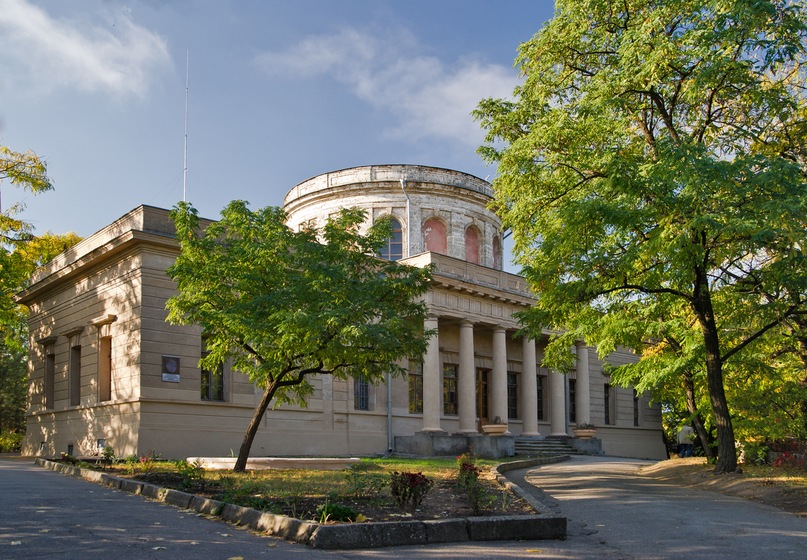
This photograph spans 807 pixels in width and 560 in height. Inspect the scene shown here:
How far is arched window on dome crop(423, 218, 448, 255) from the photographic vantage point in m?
37.2

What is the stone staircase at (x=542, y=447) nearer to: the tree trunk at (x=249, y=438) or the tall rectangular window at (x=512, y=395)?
the tall rectangular window at (x=512, y=395)

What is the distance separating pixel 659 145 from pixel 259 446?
16.4m

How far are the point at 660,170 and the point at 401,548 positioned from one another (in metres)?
9.66

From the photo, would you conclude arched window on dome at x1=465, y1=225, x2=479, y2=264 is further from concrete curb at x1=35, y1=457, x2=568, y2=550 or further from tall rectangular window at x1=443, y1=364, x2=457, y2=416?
concrete curb at x1=35, y1=457, x2=568, y2=550

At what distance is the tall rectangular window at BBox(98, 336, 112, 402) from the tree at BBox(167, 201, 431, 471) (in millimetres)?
9224

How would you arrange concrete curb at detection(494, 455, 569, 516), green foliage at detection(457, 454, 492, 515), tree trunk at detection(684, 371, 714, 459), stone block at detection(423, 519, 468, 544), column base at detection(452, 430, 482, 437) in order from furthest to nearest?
column base at detection(452, 430, 482, 437) < tree trunk at detection(684, 371, 714, 459) < concrete curb at detection(494, 455, 569, 516) < green foliage at detection(457, 454, 492, 515) < stone block at detection(423, 519, 468, 544)

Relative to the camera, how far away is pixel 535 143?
17.6m

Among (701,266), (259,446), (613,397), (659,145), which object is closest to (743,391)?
(701,266)

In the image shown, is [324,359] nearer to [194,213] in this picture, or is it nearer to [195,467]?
[195,467]

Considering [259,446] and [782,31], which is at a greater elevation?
[782,31]

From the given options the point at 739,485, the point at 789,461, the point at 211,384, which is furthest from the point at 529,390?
the point at 739,485

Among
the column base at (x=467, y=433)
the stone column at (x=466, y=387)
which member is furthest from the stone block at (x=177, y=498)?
the stone column at (x=466, y=387)

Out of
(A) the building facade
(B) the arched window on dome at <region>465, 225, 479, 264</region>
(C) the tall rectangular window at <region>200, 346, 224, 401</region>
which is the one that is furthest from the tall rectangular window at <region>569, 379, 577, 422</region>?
(C) the tall rectangular window at <region>200, 346, 224, 401</region>

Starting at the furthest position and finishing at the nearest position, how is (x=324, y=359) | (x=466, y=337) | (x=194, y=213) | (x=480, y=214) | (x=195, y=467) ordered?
(x=480, y=214), (x=466, y=337), (x=194, y=213), (x=324, y=359), (x=195, y=467)
